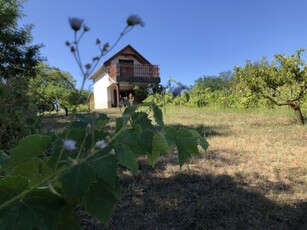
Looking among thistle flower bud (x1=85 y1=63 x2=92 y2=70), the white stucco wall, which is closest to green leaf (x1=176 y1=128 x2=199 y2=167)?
thistle flower bud (x1=85 y1=63 x2=92 y2=70)

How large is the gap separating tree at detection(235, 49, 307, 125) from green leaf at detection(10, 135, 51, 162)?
394 inches

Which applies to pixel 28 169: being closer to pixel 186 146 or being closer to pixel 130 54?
pixel 186 146

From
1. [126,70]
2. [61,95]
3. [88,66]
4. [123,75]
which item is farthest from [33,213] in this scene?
[126,70]

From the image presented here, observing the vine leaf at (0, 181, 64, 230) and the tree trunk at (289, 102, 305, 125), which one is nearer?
the vine leaf at (0, 181, 64, 230)

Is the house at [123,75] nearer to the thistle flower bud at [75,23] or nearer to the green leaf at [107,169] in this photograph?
the green leaf at [107,169]

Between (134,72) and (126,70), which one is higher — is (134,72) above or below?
below

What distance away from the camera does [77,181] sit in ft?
1.84

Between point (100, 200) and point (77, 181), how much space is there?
0.15 meters

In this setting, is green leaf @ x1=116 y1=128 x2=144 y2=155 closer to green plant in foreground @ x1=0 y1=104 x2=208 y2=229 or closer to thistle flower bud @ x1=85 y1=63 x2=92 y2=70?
green plant in foreground @ x1=0 y1=104 x2=208 y2=229

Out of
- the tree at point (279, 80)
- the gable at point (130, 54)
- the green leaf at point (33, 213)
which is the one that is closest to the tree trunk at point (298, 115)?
the tree at point (279, 80)

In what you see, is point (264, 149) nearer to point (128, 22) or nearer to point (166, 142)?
point (166, 142)

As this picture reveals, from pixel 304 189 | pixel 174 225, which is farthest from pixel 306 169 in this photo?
pixel 174 225

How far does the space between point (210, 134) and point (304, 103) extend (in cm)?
450

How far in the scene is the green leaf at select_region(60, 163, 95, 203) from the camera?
21.7 inches
